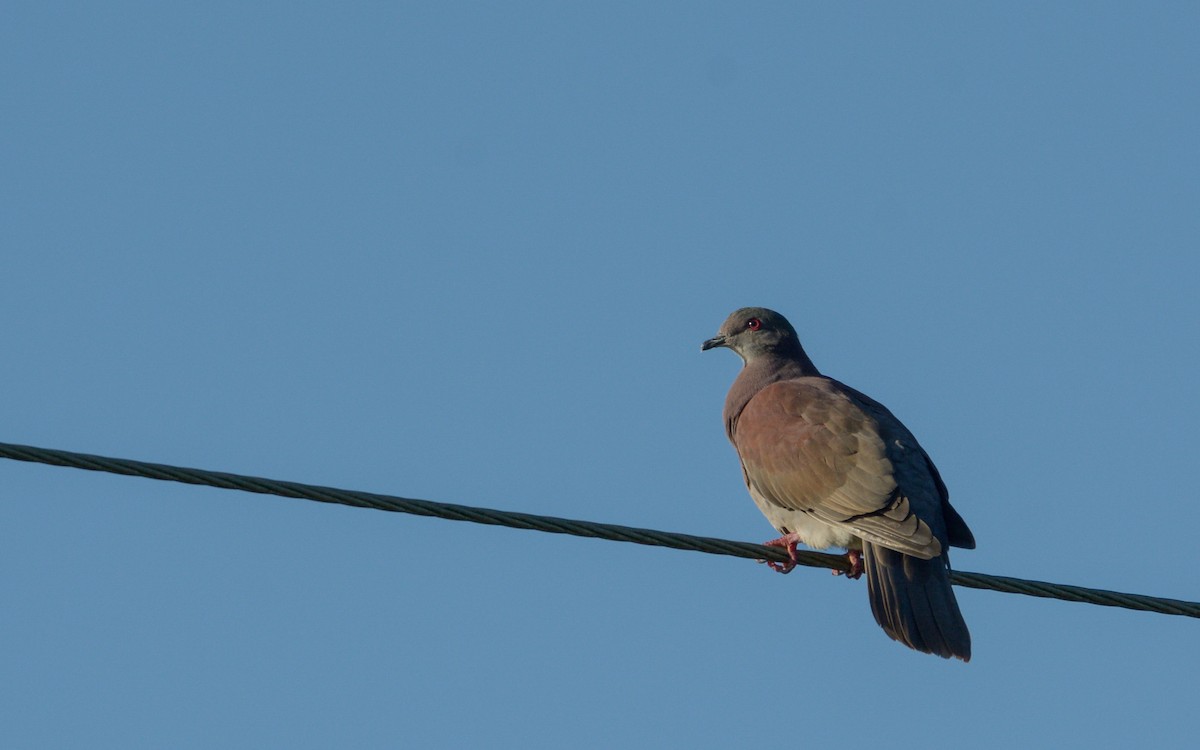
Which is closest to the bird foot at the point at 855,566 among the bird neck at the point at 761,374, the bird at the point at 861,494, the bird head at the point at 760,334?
the bird at the point at 861,494

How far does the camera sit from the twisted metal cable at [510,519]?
417cm

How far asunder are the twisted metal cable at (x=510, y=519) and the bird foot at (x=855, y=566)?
1.63 metres

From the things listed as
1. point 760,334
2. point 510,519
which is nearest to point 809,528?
point 760,334

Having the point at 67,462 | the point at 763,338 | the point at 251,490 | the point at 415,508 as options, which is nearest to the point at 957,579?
the point at 415,508

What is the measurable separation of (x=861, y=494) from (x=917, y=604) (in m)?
0.65

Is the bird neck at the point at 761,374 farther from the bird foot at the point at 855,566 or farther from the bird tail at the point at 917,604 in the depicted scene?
the bird tail at the point at 917,604

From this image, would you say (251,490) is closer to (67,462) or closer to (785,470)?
(67,462)

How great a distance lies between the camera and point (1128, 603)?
5.13 meters

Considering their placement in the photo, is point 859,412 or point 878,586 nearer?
point 878,586

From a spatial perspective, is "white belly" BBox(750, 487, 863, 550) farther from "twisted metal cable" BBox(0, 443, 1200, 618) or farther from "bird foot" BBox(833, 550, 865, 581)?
"twisted metal cable" BBox(0, 443, 1200, 618)

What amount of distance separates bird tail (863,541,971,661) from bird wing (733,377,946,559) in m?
0.10

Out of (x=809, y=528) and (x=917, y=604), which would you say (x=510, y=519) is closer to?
(x=917, y=604)

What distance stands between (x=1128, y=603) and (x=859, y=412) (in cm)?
297

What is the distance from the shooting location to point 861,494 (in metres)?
7.29
